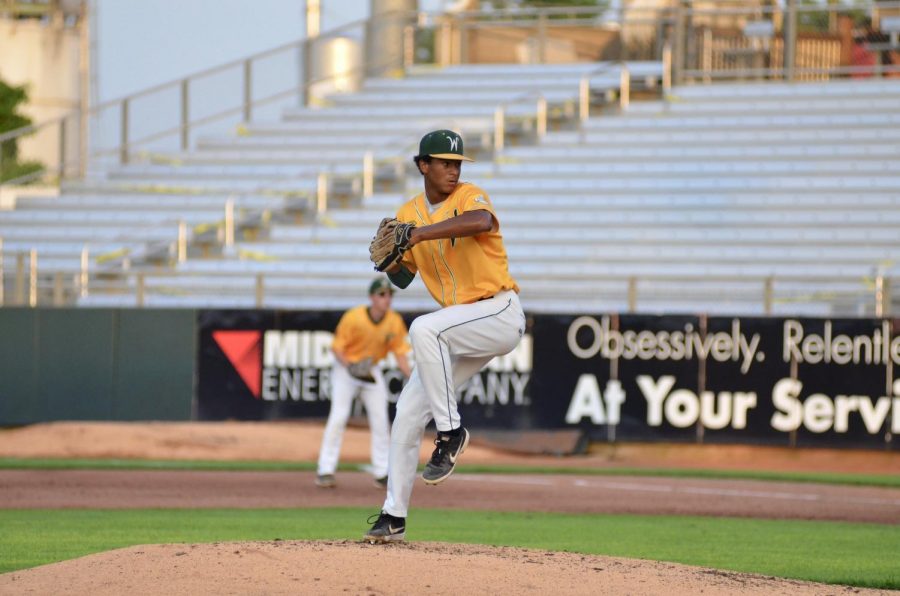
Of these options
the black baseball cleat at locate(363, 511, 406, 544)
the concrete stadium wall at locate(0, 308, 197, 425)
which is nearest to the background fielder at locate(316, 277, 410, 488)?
the concrete stadium wall at locate(0, 308, 197, 425)

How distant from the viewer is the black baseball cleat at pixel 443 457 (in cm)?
723

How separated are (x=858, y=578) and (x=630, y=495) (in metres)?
6.52

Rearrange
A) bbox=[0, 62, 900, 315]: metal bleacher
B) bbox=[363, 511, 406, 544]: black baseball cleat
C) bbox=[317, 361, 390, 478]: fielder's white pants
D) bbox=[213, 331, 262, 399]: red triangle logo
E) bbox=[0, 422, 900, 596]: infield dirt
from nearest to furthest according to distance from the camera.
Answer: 1. bbox=[0, 422, 900, 596]: infield dirt
2. bbox=[363, 511, 406, 544]: black baseball cleat
3. bbox=[317, 361, 390, 478]: fielder's white pants
4. bbox=[213, 331, 262, 399]: red triangle logo
5. bbox=[0, 62, 900, 315]: metal bleacher

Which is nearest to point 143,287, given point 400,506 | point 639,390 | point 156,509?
point 639,390

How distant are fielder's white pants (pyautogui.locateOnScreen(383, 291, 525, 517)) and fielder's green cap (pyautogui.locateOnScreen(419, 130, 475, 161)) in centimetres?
79

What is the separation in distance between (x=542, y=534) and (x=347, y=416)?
4210mm

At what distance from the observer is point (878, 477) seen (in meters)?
18.2

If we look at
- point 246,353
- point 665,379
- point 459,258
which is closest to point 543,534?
point 459,258

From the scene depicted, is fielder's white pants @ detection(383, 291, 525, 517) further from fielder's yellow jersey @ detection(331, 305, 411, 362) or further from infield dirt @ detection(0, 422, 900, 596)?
fielder's yellow jersey @ detection(331, 305, 411, 362)

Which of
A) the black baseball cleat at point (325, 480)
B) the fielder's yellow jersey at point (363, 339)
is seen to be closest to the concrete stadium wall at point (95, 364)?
the black baseball cleat at point (325, 480)

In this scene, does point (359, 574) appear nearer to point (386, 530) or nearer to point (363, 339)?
point (386, 530)

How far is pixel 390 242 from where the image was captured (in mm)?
7152

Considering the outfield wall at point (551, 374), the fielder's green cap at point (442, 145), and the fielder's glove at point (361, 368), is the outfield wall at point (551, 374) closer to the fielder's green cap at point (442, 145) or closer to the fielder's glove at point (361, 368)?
the fielder's glove at point (361, 368)

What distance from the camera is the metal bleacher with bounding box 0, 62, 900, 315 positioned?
22016 millimetres
